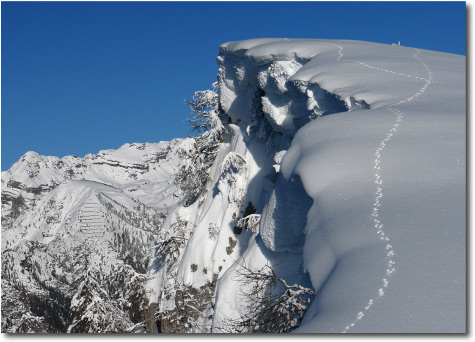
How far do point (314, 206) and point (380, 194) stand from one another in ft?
3.63

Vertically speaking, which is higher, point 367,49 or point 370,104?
point 367,49

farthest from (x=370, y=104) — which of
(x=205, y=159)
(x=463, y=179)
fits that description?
(x=205, y=159)

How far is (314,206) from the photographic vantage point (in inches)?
345

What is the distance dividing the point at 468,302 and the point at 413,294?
0.54 meters

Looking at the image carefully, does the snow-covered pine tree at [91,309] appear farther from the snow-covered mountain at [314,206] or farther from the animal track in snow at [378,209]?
the animal track in snow at [378,209]

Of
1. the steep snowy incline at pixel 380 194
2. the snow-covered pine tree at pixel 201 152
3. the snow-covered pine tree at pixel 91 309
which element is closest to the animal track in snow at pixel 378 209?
the steep snowy incline at pixel 380 194

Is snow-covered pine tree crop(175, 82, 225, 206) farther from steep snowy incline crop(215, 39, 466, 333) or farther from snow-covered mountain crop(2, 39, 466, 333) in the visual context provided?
steep snowy incline crop(215, 39, 466, 333)

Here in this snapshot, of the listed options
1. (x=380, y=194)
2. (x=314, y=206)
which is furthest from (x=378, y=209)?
(x=314, y=206)

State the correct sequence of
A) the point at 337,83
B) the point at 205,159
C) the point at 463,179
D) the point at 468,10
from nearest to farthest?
1. the point at 463,179
2. the point at 468,10
3. the point at 337,83
4. the point at 205,159

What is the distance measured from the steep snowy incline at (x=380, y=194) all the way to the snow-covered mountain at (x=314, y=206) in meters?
0.02

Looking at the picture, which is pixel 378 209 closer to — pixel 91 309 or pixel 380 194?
pixel 380 194

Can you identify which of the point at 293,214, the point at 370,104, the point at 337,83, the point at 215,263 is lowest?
the point at 215,263

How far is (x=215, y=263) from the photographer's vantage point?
18891 mm

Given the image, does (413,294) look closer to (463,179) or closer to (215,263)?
(463,179)
